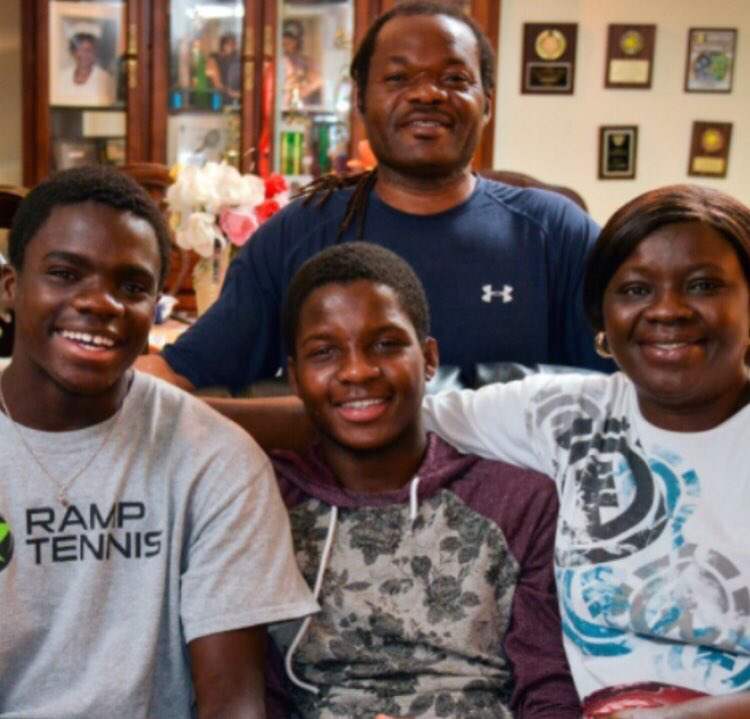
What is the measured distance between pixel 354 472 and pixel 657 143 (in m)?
3.60

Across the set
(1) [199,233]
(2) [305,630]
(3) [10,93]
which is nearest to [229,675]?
(2) [305,630]

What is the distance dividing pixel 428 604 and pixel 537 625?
0.14 m

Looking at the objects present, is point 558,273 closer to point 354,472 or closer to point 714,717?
point 354,472

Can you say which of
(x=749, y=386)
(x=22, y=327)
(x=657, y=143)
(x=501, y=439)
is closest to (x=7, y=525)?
(x=22, y=327)

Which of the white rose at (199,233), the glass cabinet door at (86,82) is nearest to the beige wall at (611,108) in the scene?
the glass cabinet door at (86,82)

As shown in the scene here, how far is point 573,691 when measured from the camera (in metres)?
1.42

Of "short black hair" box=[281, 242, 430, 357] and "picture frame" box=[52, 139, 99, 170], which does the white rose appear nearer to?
"short black hair" box=[281, 242, 430, 357]

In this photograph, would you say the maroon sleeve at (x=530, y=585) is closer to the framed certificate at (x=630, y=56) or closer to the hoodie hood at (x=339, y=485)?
the hoodie hood at (x=339, y=485)

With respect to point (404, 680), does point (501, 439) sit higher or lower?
higher

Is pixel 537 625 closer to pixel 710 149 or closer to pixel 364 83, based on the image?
pixel 364 83

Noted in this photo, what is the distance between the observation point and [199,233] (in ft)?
9.07

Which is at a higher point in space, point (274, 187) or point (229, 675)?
point (274, 187)

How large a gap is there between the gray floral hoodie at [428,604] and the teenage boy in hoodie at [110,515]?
0.12m

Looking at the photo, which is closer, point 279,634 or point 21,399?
point 21,399
